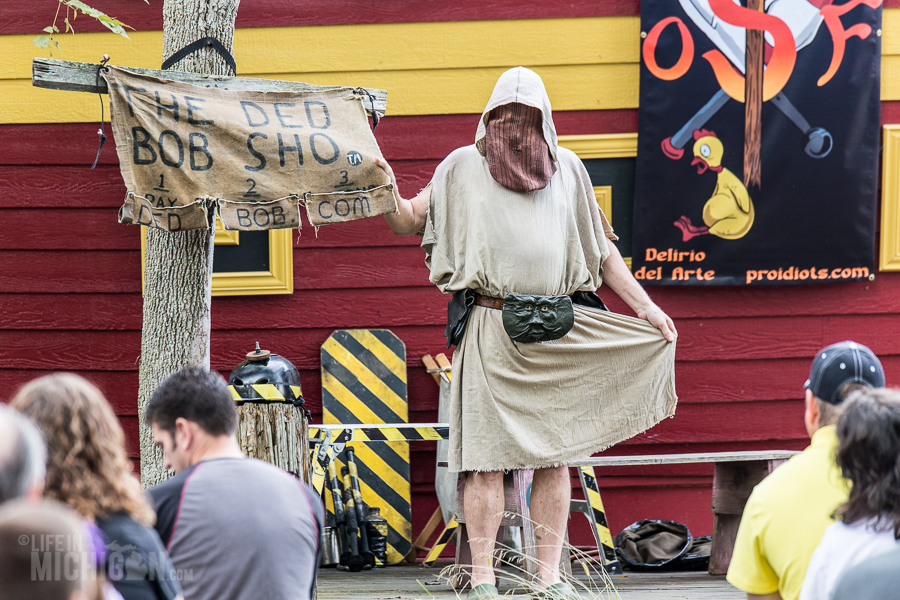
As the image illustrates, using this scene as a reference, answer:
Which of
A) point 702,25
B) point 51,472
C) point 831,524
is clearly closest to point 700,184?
point 702,25

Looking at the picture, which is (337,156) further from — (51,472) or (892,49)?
(892,49)

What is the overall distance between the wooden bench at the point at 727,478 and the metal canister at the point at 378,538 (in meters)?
1.11

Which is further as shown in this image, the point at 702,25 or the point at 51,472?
the point at 702,25

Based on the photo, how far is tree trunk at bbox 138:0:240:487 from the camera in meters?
3.50

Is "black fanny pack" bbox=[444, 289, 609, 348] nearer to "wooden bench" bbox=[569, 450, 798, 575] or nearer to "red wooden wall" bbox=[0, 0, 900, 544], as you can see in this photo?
"wooden bench" bbox=[569, 450, 798, 575]

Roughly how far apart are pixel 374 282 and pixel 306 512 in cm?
289

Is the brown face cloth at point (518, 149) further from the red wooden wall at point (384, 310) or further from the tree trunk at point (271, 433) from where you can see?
the red wooden wall at point (384, 310)

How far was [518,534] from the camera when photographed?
4.42 meters

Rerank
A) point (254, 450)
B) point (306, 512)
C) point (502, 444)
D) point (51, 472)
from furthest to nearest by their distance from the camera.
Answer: point (502, 444), point (254, 450), point (306, 512), point (51, 472)

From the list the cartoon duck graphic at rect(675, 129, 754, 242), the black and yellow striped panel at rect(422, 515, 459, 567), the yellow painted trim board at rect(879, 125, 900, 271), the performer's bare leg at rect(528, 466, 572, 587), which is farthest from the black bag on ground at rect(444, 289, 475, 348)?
the yellow painted trim board at rect(879, 125, 900, 271)

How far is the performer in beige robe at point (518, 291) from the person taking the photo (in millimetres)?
3373

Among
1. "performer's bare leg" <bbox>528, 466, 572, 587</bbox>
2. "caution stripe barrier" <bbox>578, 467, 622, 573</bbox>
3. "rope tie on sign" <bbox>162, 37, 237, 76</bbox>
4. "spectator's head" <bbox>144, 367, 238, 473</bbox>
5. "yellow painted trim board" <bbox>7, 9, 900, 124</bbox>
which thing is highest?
"yellow painted trim board" <bbox>7, 9, 900, 124</bbox>

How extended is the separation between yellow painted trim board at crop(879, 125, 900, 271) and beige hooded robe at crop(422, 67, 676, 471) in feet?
6.43

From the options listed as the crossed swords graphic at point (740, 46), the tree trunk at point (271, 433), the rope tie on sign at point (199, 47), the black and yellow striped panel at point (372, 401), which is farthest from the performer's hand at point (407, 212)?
the crossed swords graphic at point (740, 46)
